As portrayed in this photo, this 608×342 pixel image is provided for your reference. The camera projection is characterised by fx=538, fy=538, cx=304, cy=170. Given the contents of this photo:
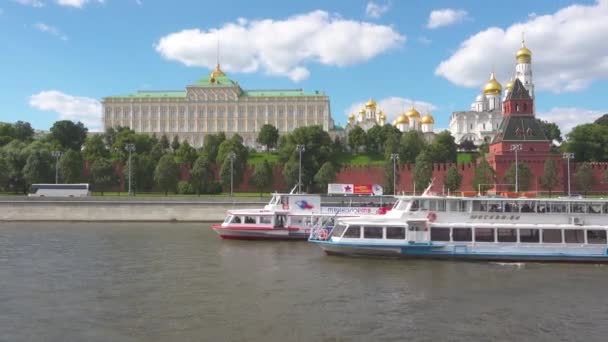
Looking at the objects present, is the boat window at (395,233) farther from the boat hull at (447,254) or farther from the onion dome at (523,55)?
the onion dome at (523,55)

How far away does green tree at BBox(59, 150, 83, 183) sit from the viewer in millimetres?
68562

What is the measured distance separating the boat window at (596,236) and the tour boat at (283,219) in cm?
1178

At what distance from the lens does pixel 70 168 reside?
6881cm

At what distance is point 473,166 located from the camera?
2697 inches

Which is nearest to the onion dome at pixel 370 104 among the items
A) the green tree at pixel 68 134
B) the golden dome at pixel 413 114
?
the golden dome at pixel 413 114

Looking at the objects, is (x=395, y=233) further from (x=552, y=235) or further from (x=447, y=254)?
(x=552, y=235)

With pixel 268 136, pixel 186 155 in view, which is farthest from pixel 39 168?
pixel 268 136

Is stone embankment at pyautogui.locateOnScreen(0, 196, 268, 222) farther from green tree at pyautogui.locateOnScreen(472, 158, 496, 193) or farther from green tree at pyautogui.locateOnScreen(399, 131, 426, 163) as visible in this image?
green tree at pyautogui.locateOnScreen(399, 131, 426, 163)

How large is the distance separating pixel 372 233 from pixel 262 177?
43629mm

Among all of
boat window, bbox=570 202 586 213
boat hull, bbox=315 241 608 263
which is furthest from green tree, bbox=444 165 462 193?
boat hull, bbox=315 241 608 263

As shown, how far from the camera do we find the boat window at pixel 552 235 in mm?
26406

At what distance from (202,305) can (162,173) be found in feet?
170

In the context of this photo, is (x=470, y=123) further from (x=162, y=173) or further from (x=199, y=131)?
(x=162, y=173)

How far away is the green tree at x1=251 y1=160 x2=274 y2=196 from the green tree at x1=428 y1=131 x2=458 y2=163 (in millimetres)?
26812
